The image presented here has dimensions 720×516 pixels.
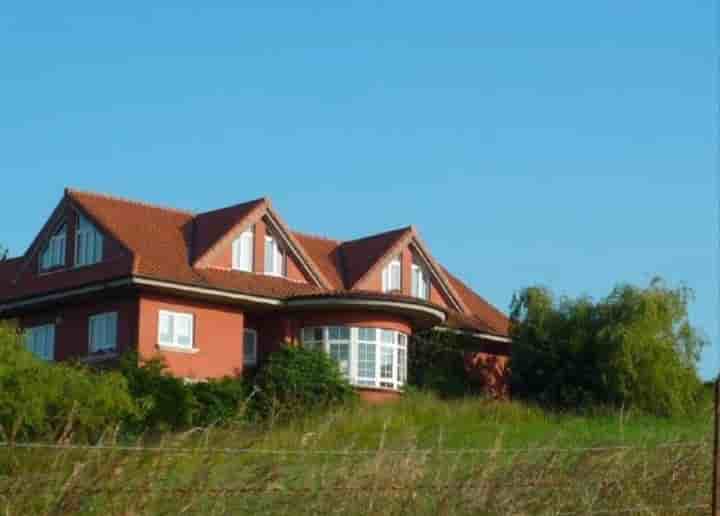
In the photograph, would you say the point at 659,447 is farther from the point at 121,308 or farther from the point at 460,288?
the point at 460,288

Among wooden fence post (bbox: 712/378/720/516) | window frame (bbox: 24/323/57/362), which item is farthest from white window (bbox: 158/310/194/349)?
wooden fence post (bbox: 712/378/720/516)

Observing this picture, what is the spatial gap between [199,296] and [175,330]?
3.53 feet

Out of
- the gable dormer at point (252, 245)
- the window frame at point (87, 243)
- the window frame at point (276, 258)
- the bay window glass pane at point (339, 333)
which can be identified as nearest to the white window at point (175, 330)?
the gable dormer at point (252, 245)

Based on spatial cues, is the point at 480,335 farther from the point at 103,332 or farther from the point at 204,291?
the point at 103,332

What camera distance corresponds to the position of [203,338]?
120 ft

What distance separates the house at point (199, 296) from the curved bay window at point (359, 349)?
3 centimetres

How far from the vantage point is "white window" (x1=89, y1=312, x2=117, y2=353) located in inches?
1426

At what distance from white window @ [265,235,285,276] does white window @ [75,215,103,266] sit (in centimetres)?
468

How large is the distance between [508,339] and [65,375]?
816 inches

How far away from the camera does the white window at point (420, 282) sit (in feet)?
139

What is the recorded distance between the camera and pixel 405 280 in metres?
41.6

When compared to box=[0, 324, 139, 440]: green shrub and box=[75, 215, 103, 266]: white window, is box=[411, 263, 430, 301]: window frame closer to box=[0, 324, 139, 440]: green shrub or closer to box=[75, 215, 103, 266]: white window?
box=[75, 215, 103, 266]: white window

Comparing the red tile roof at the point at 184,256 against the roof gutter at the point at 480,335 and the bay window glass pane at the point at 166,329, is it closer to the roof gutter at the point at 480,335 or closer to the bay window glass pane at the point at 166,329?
the roof gutter at the point at 480,335

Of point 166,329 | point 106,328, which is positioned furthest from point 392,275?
point 106,328
